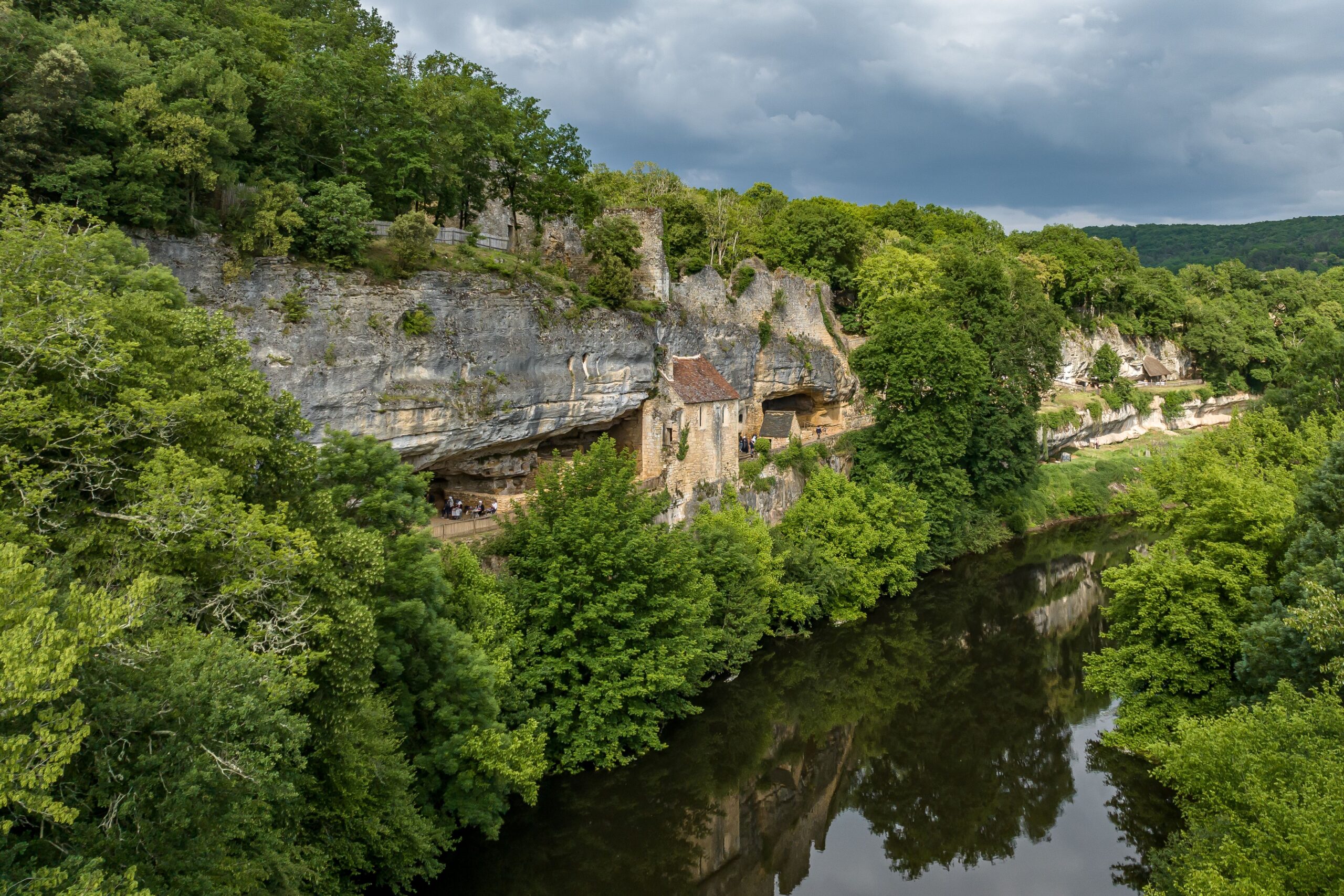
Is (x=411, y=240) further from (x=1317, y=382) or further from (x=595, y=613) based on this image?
(x=1317, y=382)

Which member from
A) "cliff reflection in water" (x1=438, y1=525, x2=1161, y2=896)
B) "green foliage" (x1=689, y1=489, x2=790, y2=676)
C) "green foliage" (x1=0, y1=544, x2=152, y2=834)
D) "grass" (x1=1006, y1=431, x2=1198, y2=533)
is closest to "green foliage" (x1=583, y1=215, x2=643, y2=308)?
"green foliage" (x1=689, y1=489, x2=790, y2=676)

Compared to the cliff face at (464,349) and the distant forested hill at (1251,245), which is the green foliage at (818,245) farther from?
the distant forested hill at (1251,245)

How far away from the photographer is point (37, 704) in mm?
7531

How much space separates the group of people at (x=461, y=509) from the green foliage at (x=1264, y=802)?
62.3 ft

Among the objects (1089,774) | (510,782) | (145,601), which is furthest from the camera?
(1089,774)

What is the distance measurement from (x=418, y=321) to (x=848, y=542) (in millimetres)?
17760

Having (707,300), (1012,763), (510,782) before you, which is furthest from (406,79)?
(1012,763)

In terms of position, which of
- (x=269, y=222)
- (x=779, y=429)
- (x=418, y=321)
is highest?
(x=269, y=222)

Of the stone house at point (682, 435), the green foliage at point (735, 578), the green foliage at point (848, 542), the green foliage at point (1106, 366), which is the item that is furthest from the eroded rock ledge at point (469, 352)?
the green foliage at point (1106, 366)

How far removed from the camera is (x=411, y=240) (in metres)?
21.9

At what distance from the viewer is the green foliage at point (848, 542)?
97.6 feet

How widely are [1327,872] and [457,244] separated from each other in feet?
83.2

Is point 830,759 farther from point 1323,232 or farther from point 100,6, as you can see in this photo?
point 1323,232

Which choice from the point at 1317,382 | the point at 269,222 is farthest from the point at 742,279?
the point at 1317,382
